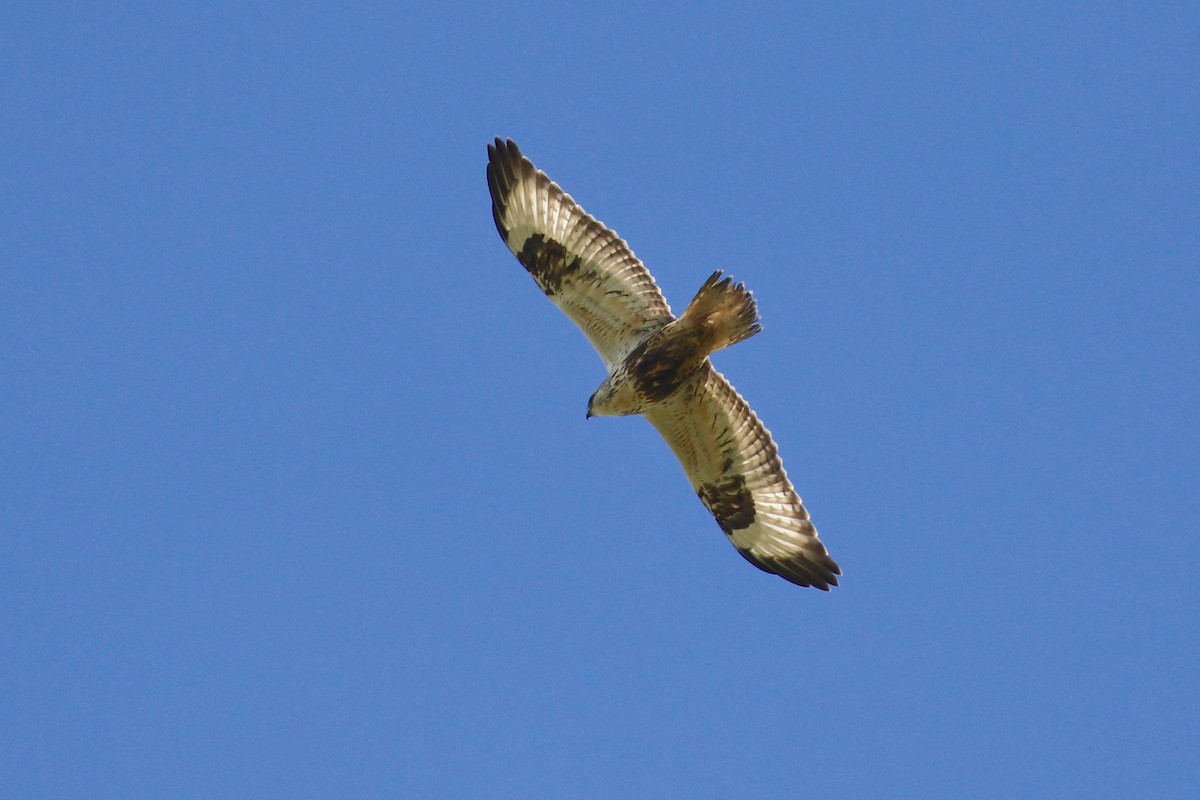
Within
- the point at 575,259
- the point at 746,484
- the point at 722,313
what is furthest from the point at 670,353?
the point at 746,484

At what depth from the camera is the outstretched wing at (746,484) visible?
39.3 feet

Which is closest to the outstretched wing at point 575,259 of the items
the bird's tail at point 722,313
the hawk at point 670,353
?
the hawk at point 670,353

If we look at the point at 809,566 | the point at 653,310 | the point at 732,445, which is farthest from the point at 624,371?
the point at 809,566

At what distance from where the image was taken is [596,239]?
38.0 ft

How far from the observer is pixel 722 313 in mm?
11000

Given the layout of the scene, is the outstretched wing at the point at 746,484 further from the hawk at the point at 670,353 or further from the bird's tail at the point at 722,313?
the bird's tail at the point at 722,313

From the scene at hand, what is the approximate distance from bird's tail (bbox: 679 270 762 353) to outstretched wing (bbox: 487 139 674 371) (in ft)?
1.71

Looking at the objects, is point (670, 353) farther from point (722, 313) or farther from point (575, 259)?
point (575, 259)

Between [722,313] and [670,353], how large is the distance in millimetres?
507

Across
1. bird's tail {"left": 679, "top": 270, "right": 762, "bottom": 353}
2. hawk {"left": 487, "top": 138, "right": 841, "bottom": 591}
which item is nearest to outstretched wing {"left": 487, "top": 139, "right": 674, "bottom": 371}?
hawk {"left": 487, "top": 138, "right": 841, "bottom": 591}

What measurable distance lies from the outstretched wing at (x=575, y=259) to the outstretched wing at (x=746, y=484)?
74cm

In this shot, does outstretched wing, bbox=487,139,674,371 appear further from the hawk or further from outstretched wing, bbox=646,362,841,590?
outstretched wing, bbox=646,362,841,590

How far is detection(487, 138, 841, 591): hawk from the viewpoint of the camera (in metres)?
11.2

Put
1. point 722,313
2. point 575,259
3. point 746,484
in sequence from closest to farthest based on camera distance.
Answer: point 722,313, point 575,259, point 746,484
